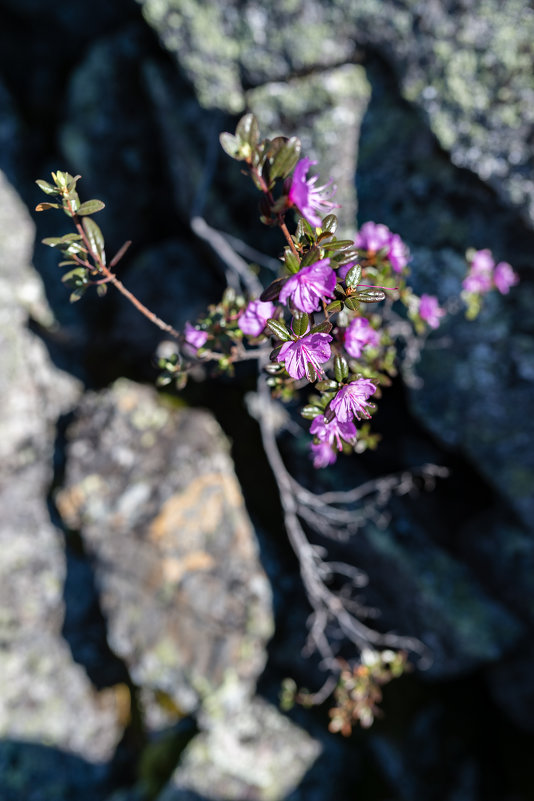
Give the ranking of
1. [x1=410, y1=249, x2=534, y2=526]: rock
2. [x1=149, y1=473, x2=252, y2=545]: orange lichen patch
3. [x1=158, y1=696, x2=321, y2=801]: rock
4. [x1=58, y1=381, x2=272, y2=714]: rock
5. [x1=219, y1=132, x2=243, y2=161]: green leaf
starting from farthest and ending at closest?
[x1=149, y1=473, x2=252, y2=545]: orange lichen patch < [x1=58, y1=381, x2=272, y2=714]: rock < [x1=158, y1=696, x2=321, y2=801]: rock < [x1=410, y1=249, x2=534, y2=526]: rock < [x1=219, y1=132, x2=243, y2=161]: green leaf

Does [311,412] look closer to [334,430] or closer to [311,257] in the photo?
[334,430]

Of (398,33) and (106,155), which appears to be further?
(106,155)

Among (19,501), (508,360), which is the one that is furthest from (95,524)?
(508,360)

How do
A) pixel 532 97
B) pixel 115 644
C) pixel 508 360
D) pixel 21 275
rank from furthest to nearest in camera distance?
pixel 21 275
pixel 115 644
pixel 508 360
pixel 532 97

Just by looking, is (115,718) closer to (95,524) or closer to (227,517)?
(95,524)

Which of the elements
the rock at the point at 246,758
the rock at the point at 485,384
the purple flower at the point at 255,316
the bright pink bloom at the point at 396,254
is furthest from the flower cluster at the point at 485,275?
the rock at the point at 246,758

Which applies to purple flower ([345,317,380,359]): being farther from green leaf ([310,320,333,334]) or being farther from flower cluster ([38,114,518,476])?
green leaf ([310,320,333,334])

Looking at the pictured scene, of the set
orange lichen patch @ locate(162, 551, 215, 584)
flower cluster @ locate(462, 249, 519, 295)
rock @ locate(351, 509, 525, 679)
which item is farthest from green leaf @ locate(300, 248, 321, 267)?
orange lichen patch @ locate(162, 551, 215, 584)
